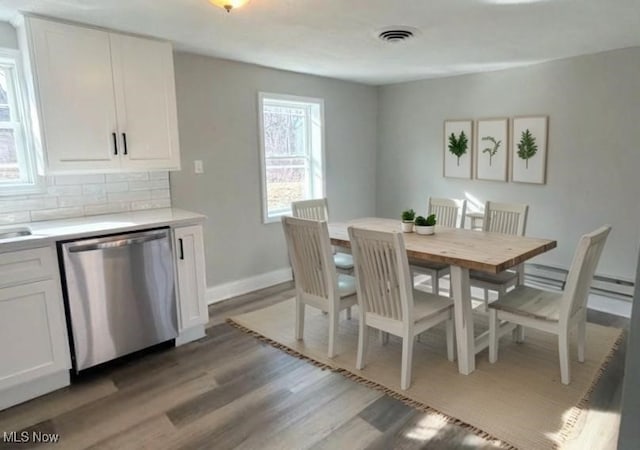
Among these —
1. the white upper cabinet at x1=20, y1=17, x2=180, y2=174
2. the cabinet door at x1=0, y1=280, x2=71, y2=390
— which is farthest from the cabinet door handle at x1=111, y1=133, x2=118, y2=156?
the cabinet door at x1=0, y1=280, x2=71, y2=390

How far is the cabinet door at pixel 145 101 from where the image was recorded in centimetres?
282

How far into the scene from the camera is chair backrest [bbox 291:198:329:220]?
3.50 m

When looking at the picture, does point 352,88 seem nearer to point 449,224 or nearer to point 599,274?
point 449,224

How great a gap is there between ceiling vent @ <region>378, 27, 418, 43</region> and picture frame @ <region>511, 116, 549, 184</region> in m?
1.73

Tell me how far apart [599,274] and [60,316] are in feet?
13.8

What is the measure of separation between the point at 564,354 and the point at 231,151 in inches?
119

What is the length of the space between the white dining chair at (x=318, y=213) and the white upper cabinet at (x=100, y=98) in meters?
1.04

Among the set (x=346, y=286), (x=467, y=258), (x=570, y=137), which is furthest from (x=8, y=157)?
(x=570, y=137)

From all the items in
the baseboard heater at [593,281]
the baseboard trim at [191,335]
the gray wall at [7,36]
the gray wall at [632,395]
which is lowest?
the baseboard trim at [191,335]

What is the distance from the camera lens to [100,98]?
2.74 m

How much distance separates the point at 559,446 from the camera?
1.88 m

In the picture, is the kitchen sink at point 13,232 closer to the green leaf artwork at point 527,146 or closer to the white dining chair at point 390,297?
the white dining chair at point 390,297

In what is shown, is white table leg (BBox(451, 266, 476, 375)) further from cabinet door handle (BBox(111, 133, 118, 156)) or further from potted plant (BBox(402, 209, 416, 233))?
cabinet door handle (BBox(111, 133, 118, 156))

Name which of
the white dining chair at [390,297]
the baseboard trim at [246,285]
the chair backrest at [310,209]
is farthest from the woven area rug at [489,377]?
the chair backrest at [310,209]
